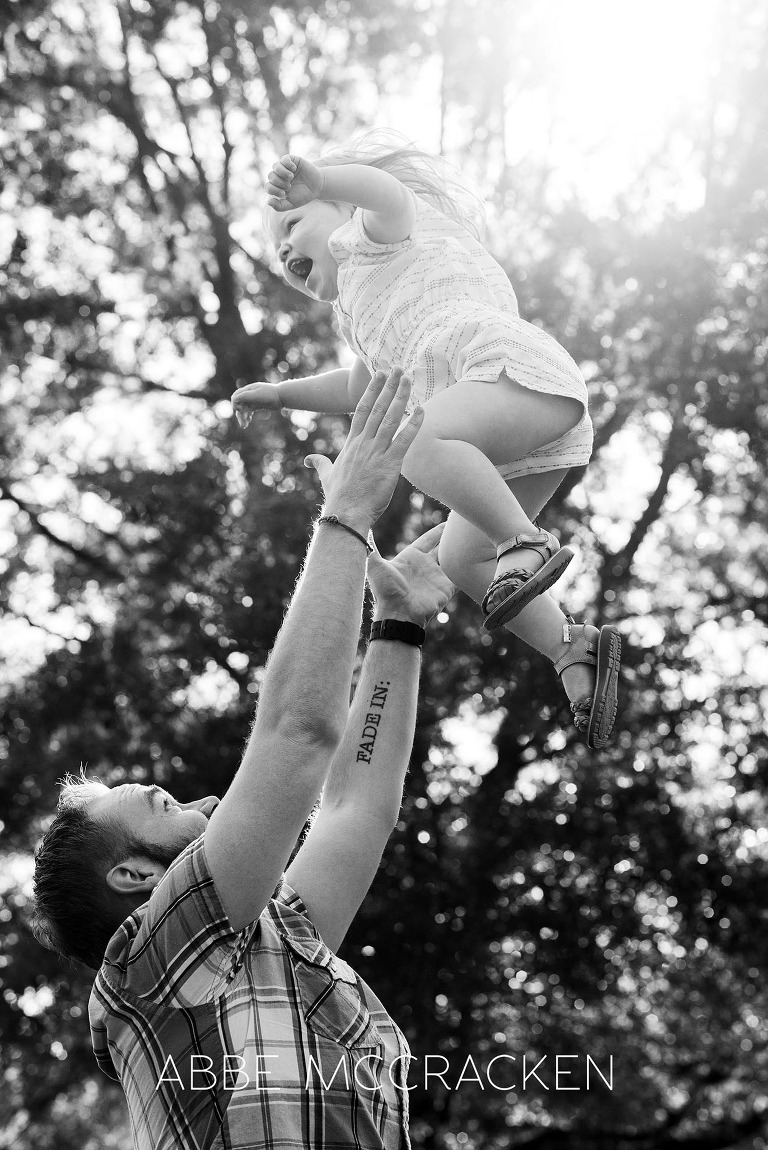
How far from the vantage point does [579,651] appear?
2350 millimetres

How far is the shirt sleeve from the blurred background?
6.34m

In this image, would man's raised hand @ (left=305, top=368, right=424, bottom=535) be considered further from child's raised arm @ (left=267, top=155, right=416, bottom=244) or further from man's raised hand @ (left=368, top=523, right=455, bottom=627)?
man's raised hand @ (left=368, top=523, right=455, bottom=627)

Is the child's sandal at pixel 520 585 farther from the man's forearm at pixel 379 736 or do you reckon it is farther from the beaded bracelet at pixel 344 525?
the man's forearm at pixel 379 736

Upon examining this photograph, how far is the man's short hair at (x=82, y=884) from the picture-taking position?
2279mm

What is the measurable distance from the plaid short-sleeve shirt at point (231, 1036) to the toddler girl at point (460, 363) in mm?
718

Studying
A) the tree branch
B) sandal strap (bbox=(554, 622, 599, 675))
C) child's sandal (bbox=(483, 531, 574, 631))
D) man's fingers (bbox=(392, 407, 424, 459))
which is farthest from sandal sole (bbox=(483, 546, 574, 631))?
the tree branch

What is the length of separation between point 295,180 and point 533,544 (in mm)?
827

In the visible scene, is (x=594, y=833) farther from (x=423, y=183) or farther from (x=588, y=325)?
(x=423, y=183)

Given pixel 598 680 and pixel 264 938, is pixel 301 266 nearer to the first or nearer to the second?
pixel 598 680

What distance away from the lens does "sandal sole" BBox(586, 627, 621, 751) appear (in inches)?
88.3

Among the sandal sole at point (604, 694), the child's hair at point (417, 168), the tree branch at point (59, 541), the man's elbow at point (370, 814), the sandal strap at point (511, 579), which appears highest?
the tree branch at point (59, 541)

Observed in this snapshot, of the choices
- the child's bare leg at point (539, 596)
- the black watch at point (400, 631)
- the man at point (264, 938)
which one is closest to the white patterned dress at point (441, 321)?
the child's bare leg at point (539, 596)

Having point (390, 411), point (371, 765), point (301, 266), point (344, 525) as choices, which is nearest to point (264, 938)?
point (371, 765)

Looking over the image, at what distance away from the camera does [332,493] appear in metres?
2.10
